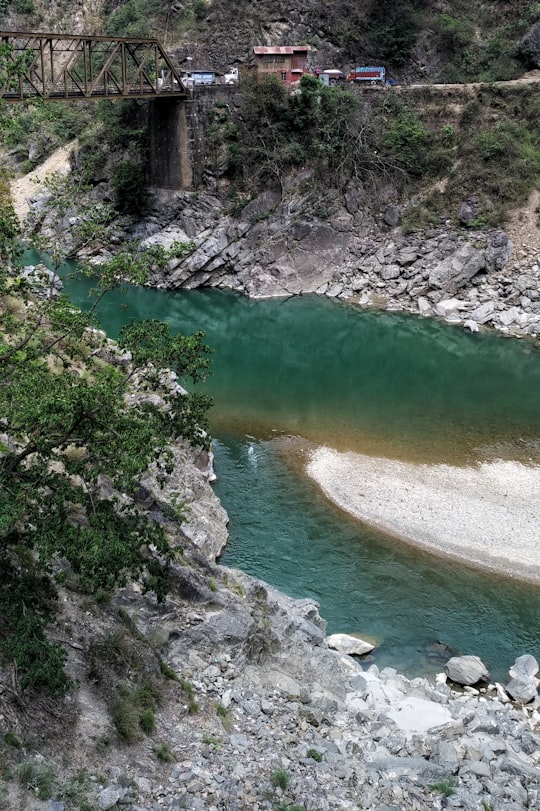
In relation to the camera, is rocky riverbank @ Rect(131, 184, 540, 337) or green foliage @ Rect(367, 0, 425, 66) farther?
green foliage @ Rect(367, 0, 425, 66)

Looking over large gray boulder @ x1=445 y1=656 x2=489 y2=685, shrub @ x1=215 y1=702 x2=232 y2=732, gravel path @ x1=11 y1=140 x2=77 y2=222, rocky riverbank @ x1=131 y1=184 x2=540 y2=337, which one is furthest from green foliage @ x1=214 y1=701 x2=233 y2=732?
gravel path @ x1=11 y1=140 x2=77 y2=222

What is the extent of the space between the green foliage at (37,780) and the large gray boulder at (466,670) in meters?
11.7

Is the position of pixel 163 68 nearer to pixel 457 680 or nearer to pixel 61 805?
pixel 457 680

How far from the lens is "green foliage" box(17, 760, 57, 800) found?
35.3 feet

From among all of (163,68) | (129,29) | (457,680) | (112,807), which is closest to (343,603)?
(457,680)

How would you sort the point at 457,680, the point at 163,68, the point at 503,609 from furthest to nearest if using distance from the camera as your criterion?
1. the point at 163,68
2. the point at 503,609
3. the point at 457,680

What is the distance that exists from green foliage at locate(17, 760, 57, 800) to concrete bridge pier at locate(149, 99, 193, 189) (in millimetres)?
55116

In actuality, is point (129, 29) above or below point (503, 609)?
above

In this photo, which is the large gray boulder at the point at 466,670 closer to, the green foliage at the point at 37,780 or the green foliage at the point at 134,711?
the green foliage at the point at 134,711

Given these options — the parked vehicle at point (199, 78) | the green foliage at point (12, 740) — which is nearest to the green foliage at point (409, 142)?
the parked vehicle at point (199, 78)

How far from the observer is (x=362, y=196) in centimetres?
5816

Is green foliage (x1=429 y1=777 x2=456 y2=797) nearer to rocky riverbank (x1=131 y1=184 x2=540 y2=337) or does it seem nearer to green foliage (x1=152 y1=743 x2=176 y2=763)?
green foliage (x1=152 y1=743 x2=176 y2=763)

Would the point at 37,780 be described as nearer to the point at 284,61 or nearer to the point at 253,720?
the point at 253,720

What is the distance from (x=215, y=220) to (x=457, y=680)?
46.7 meters
